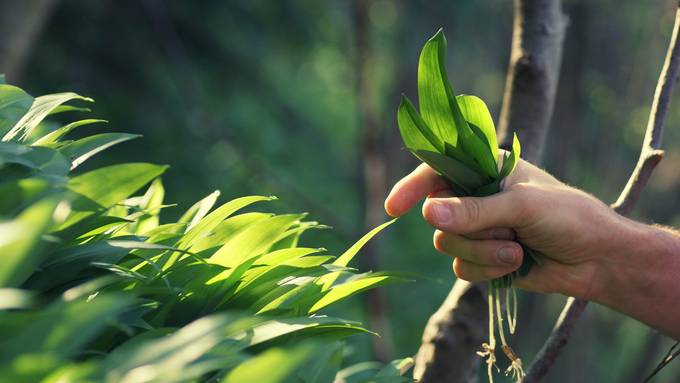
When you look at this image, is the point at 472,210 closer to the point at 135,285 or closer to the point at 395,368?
the point at 395,368

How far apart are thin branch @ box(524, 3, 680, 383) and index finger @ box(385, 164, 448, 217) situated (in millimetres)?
440

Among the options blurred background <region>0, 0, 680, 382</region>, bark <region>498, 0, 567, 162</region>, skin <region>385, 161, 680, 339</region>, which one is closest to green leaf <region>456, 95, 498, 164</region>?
skin <region>385, 161, 680, 339</region>

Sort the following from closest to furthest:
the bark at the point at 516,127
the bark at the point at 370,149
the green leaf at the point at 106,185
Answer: the green leaf at the point at 106,185, the bark at the point at 516,127, the bark at the point at 370,149

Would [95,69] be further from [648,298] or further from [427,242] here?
[648,298]

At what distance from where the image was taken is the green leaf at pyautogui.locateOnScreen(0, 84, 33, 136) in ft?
4.57

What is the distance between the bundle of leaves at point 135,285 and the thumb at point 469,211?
0.17 meters

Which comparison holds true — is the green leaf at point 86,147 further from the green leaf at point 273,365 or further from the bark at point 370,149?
the bark at point 370,149

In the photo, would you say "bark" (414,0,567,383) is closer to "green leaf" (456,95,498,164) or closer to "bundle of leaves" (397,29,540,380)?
"bundle of leaves" (397,29,540,380)

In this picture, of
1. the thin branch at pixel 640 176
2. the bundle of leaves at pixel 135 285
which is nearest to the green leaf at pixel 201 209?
the bundle of leaves at pixel 135 285

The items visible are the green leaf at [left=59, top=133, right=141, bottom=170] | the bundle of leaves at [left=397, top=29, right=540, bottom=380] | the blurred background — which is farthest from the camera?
the blurred background

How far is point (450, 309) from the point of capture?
1.89 metres

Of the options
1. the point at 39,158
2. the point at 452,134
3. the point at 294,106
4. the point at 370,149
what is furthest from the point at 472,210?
the point at 294,106

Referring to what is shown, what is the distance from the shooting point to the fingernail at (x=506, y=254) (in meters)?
1.60

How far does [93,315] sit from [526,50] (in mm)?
1496
